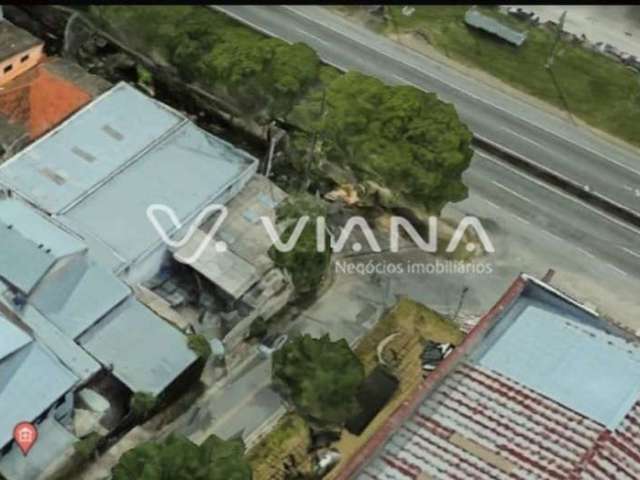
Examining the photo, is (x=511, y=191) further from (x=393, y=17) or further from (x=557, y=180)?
(x=393, y=17)

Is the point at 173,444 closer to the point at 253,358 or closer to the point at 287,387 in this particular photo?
the point at 287,387

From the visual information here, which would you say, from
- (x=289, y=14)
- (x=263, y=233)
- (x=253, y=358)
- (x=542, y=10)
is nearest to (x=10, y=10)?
(x=289, y=14)

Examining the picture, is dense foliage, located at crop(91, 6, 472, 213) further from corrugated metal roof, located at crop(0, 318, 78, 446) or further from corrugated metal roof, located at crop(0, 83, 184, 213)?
corrugated metal roof, located at crop(0, 318, 78, 446)

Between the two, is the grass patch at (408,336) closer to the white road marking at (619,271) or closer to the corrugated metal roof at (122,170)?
the white road marking at (619,271)

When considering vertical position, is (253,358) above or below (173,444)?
above

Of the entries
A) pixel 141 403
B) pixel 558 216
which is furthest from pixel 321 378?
pixel 558 216

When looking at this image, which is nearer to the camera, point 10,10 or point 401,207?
point 401,207

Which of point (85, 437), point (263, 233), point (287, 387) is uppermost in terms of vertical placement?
point (263, 233)

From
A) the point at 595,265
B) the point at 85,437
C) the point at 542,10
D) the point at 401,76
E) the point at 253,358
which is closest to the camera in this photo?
the point at 85,437
